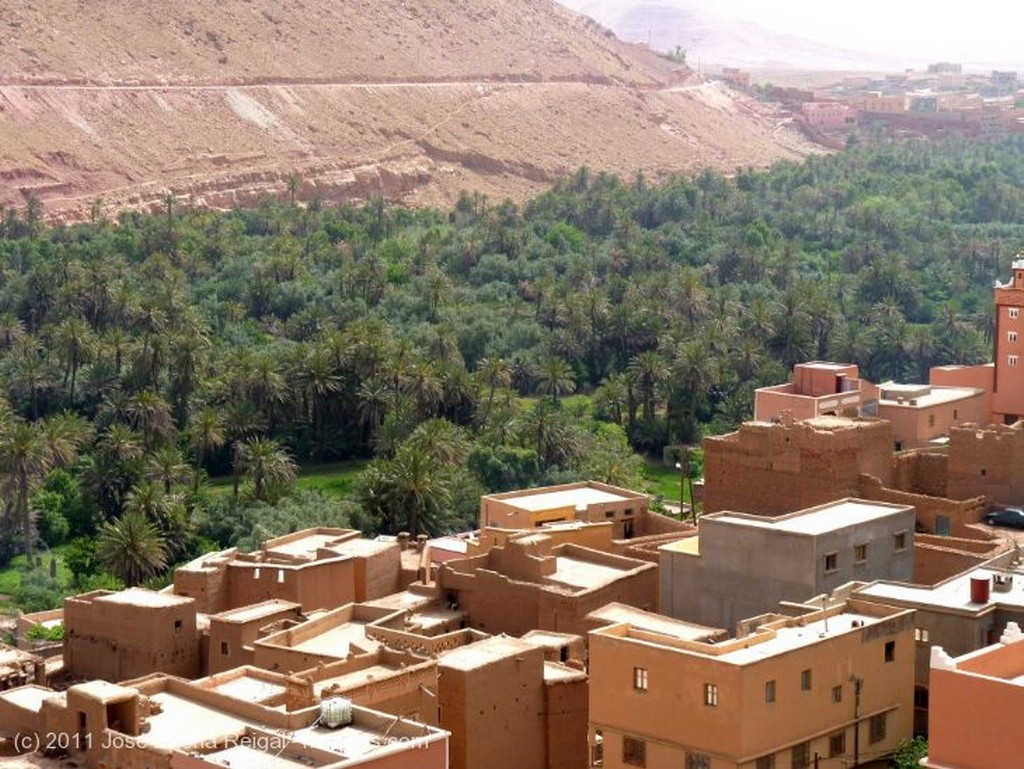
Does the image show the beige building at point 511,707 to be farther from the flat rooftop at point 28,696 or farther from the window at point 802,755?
the flat rooftop at point 28,696

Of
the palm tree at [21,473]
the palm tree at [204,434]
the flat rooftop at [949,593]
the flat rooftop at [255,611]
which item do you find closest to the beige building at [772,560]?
the flat rooftop at [949,593]

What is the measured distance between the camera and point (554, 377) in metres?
67.9

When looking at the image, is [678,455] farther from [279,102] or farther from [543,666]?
[279,102]

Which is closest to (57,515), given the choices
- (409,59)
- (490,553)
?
(490,553)

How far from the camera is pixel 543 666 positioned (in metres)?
31.9

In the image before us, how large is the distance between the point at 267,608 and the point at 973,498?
484 inches

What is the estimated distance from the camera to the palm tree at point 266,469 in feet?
177

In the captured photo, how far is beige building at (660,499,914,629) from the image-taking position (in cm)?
3366

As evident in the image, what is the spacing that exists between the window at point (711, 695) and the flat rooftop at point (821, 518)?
6760mm

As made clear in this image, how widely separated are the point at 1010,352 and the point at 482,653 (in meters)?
18.5

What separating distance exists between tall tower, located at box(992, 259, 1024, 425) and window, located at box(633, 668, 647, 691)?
66.7 feet

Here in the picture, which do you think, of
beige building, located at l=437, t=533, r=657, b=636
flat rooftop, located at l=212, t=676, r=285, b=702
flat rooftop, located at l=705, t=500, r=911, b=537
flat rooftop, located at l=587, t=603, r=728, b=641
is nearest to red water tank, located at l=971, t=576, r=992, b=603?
flat rooftop, located at l=587, t=603, r=728, b=641

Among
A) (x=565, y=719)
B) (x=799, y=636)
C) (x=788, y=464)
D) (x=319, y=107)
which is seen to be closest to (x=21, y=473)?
(x=788, y=464)

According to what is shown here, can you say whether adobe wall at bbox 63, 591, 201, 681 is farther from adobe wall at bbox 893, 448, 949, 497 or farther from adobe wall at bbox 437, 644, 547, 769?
adobe wall at bbox 893, 448, 949, 497
